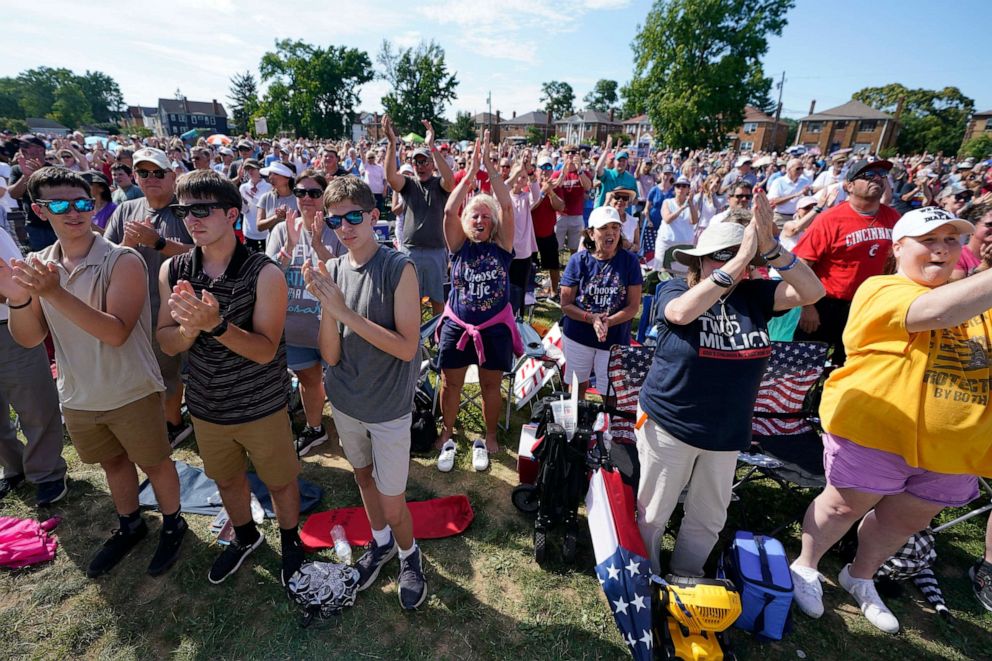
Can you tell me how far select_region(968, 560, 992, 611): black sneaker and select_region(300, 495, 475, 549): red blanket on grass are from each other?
336 centimetres

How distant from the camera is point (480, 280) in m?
3.64

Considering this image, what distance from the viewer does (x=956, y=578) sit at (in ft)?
10.0

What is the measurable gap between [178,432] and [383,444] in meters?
3.04

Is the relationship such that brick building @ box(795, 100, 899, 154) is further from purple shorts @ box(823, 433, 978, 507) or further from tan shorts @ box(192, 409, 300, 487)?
tan shorts @ box(192, 409, 300, 487)

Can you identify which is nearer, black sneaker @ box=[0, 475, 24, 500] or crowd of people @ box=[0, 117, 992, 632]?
crowd of people @ box=[0, 117, 992, 632]

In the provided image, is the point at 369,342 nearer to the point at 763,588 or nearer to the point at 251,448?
the point at 251,448

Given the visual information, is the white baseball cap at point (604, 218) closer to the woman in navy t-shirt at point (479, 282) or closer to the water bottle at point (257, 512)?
the woman in navy t-shirt at point (479, 282)

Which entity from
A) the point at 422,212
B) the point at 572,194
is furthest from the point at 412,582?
the point at 572,194

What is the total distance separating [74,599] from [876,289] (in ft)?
16.4

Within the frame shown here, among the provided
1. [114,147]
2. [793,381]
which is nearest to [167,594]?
[793,381]

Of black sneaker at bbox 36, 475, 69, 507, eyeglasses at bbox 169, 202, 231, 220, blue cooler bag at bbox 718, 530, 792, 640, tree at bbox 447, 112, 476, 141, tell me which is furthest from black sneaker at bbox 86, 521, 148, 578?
tree at bbox 447, 112, 476, 141

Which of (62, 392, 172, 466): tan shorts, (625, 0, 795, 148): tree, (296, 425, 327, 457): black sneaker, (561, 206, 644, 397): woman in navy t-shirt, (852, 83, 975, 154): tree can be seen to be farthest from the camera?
(852, 83, 975, 154): tree

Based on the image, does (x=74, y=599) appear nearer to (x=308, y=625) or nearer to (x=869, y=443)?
(x=308, y=625)

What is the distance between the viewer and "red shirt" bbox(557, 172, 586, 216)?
789 centimetres
